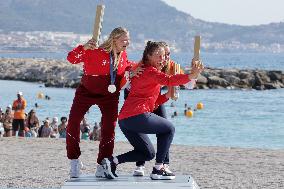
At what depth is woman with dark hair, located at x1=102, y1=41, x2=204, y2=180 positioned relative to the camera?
8.36 meters

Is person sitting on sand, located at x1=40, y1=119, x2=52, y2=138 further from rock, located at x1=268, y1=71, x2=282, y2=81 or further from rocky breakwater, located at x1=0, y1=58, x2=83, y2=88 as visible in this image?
rock, located at x1=268, y1=71, x2=282, y2=81

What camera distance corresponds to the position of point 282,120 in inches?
2238

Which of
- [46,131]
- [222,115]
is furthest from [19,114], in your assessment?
[222,115]

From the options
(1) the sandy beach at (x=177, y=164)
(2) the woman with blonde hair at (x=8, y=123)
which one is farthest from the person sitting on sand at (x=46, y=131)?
(1) the sandy beach at (x=177, y=164)

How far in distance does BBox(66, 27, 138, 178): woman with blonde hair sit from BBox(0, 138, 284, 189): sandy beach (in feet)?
10.3

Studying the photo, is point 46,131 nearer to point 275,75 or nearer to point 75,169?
point 75,169

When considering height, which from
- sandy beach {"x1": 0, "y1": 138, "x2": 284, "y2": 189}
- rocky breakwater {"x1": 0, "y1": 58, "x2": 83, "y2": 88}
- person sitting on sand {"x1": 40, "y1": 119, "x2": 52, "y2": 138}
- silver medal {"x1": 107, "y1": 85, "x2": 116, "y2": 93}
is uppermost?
silver medal {"x1": 107, "y1": 85, "x2": 116, "y2": 93}

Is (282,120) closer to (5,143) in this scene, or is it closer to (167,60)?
(5,143)

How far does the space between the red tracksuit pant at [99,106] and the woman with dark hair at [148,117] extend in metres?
0.30

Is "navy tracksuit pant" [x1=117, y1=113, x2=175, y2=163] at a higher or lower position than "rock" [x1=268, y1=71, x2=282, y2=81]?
higher

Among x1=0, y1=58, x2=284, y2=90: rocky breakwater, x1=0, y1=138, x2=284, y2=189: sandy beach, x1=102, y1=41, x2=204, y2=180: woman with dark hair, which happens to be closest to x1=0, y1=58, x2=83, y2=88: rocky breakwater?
x1=0, y1=58, x2=284, y2=90: rocky breakwater

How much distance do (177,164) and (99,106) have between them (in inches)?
262

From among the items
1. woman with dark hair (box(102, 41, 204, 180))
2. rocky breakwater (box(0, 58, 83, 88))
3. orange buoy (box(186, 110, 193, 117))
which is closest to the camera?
woman with dark hair (box(102, 41, 204, 180))

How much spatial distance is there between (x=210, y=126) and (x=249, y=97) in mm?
30762
